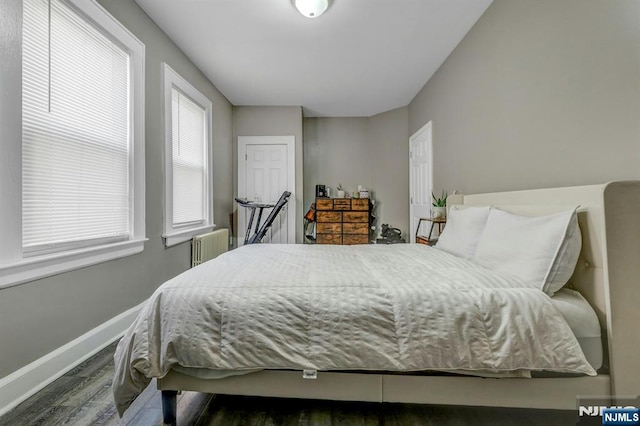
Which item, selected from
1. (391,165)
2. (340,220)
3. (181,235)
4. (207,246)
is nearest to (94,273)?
(181,235)

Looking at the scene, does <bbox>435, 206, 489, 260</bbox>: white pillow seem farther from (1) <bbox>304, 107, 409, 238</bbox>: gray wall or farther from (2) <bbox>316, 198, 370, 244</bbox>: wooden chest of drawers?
(1) <bbox>304, 107, 409, 238</bbox>: gray wall

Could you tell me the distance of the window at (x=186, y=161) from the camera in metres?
2.69

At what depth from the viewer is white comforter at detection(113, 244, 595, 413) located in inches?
41.0

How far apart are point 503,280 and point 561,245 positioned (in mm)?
303

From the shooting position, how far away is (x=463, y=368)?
1.05m

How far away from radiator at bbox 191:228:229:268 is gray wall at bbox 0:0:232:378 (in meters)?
0.09

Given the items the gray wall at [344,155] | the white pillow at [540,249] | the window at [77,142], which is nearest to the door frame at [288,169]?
the gray wall at [344,155]

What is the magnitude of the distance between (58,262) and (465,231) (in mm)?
2565

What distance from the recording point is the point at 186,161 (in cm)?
312

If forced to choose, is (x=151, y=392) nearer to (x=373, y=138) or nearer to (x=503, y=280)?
(x=503, y=280)

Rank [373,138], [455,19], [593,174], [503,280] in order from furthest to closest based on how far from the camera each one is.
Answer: [373,138] < [455,19] < [593,174] < [503,280]

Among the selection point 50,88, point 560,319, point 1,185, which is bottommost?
point 560,319

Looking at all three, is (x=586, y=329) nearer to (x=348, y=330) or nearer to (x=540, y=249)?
(x=540, y=249)

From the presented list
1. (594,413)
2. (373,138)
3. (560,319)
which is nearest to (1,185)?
(560,319)
